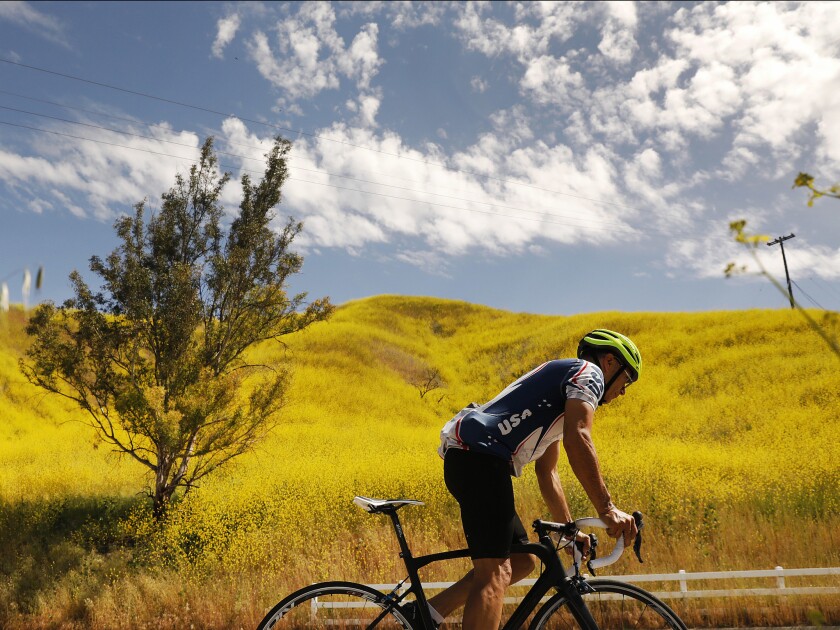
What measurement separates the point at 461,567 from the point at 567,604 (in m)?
3.69

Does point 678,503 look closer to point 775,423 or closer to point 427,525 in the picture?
point 427,525

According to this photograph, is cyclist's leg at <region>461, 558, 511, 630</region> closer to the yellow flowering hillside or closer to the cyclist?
the cyclist

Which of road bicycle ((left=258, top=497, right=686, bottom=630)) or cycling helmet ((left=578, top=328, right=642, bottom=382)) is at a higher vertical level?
cycling helmet ((left=578, top=328, right=642, bottom=382))

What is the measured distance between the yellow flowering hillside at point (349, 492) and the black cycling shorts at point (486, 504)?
2034 millimetres

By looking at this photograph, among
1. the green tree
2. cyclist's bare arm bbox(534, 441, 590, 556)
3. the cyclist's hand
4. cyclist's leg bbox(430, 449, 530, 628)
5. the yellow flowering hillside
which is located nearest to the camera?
the cyclist's hand

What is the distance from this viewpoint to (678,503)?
8719mm

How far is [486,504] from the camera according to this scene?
282cm

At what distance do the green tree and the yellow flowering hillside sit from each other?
1.37 metres

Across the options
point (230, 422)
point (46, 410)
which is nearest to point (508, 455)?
point (230, 422)

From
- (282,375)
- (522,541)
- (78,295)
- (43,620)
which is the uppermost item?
(78,295)

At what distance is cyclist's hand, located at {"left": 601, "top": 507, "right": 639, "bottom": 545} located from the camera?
2.67m

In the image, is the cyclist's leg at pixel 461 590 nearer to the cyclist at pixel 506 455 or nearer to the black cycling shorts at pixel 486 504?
the cyclist at pixel 506 455

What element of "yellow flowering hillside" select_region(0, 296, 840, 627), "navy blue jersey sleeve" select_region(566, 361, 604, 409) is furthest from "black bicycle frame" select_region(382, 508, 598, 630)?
"yellow flowering hillside" select_region(0, 296, 840, 627)

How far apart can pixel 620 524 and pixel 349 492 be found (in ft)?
28.5
